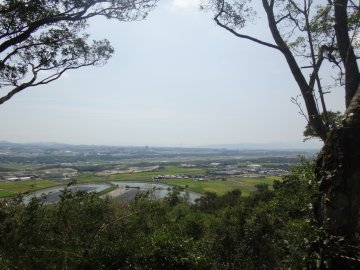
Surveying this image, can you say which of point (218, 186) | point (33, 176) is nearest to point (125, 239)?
point (218, 186)

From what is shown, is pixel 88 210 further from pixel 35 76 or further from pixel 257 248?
pixel 257 248

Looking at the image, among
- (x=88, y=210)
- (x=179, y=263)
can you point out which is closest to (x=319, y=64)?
(x=179, y=263)

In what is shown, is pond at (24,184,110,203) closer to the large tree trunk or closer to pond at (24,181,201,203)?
pond at (24,181,201,203)

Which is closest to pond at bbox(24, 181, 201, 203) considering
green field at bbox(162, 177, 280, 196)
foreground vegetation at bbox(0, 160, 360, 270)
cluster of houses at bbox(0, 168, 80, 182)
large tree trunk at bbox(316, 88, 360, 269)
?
foreground vegetation at bbox(0, 160, 360, 270)

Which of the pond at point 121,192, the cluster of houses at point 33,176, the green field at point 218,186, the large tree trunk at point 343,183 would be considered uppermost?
the large tree trunk at point 343,183

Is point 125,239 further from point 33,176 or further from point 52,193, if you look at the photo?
point 33,176

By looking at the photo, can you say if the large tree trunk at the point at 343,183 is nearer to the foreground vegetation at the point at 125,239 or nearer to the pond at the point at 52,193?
the foreground vegetation at the point at 125,239

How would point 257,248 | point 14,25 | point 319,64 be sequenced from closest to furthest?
1. point 319,64
2. point 14,25
3. point 257,248

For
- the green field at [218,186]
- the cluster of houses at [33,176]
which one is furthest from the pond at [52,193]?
the green field at [218,186]
